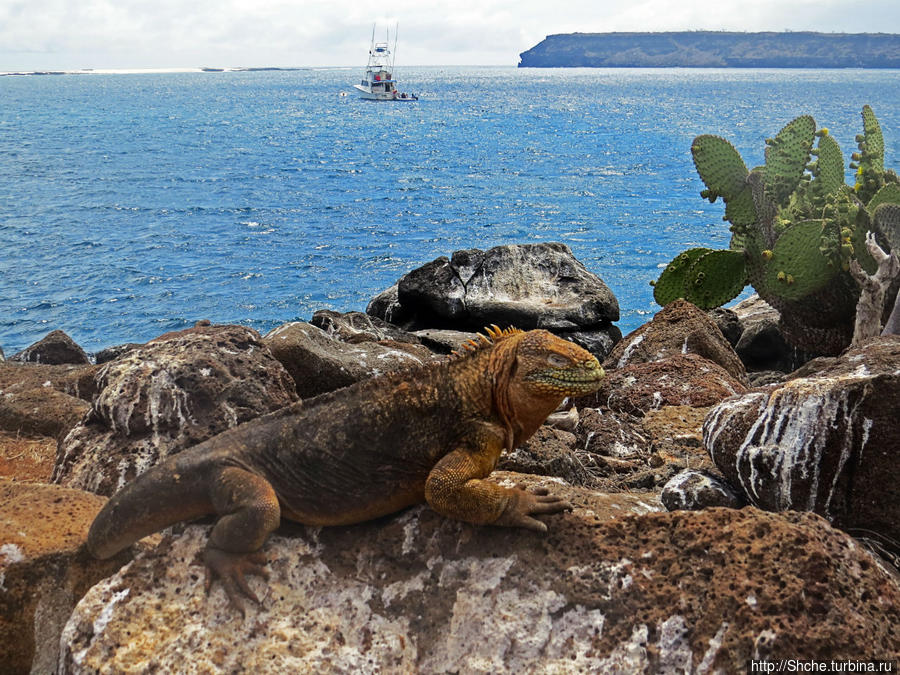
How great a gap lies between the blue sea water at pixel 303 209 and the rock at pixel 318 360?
10.1 m

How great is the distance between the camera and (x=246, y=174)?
38500 mm

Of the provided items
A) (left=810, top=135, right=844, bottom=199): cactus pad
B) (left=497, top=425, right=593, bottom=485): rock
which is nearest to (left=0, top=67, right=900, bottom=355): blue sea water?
(left=810, top=135, right=844, bottom=199): cactus pad

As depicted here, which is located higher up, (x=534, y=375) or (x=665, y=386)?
(x=534, y=375)

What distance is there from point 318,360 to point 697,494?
10.3ft

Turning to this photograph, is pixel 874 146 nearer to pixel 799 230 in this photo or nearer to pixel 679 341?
pixel 799 230

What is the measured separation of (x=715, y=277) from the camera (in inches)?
377

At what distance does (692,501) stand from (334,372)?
119 inches

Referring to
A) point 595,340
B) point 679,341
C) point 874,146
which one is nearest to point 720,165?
point 874,146

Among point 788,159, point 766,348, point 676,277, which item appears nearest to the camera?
point 788,159

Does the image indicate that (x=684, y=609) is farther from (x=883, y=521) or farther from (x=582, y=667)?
(x=883, y=521)

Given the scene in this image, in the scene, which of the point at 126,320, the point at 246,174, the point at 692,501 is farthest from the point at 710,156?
the point at 246,174

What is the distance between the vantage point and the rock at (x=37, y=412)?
6359 millimetres

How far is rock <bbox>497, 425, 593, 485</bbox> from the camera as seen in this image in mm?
4336

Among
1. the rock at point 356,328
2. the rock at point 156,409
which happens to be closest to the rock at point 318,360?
the rock at point 156,409
